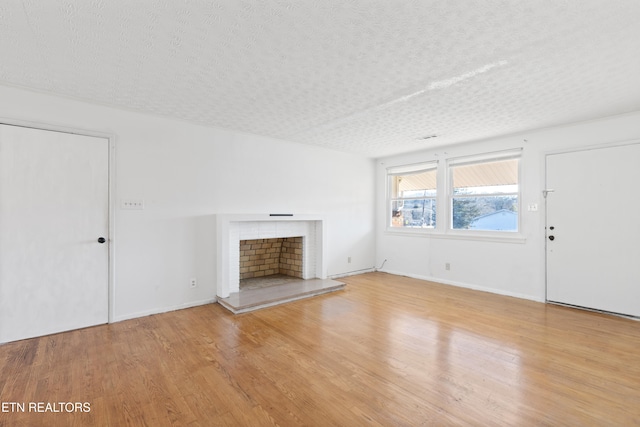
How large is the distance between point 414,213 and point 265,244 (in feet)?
9.77

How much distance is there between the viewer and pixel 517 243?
444cm

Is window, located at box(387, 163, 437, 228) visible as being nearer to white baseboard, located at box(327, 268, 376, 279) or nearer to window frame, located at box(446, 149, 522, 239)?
window frame, located at box(446, 149, 522, 239)

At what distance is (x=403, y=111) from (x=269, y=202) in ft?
7.91

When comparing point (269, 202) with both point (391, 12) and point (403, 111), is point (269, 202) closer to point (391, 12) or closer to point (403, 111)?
point (403, 111)

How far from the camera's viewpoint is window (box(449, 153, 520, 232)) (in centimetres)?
459

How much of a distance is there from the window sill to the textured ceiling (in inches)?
68.3

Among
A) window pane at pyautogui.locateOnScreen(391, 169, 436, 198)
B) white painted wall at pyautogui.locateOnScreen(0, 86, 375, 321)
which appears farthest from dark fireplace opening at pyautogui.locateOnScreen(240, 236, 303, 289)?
window pane at pyautogui.locateOnScreen(391, 169, 436, 198)

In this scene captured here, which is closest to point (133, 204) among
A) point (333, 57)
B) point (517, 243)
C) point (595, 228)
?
point (333, 57)

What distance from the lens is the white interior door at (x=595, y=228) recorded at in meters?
3.54

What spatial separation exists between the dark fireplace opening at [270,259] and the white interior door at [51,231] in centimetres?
209

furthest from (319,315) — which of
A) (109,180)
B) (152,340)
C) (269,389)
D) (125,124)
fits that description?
(125,124)

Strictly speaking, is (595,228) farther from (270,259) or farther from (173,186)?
(173,186)

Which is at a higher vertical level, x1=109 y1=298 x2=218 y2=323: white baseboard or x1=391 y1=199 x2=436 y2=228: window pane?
x1=391 y1=199 x2=436 y2=228: window pane

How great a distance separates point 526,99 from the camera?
10.3 ft
